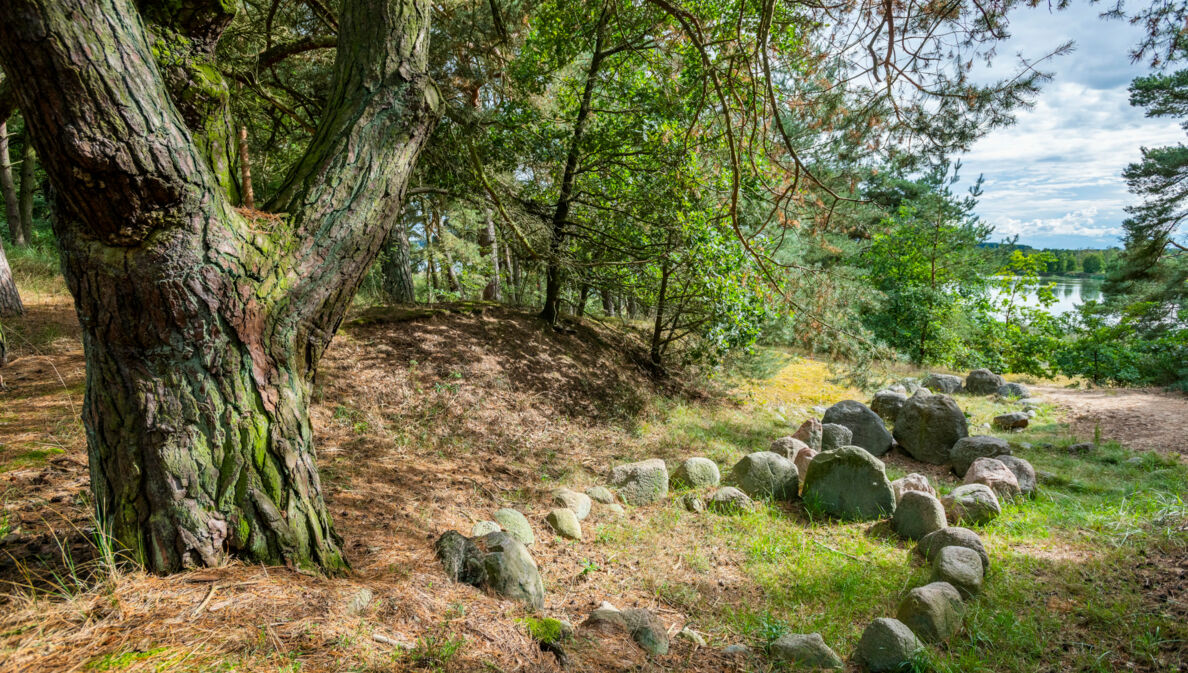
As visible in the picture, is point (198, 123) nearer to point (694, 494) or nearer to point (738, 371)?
point (694, 494)

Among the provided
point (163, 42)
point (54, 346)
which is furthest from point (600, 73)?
point (54, 346)

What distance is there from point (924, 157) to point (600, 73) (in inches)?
181

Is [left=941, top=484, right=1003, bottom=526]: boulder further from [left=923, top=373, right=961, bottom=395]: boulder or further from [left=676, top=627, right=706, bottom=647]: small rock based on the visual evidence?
[left=923, top=373, right=961, bottom=395]: boulder

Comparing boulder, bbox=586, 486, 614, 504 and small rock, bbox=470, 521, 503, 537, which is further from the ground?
small rock, bbox=470, 521, 503, 537

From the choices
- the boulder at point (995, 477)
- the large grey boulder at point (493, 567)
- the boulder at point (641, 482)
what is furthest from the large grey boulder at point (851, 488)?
the large grey boulder at point (493, 567)

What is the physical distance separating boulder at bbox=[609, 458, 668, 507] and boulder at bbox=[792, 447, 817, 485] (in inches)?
58.0

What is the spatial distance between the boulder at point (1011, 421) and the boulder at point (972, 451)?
199 cm

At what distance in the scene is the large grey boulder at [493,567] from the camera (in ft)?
8.88

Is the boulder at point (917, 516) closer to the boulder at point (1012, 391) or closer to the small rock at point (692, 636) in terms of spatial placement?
the small rock at point (692, 636)

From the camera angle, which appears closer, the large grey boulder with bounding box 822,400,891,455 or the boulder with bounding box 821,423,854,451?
the boulder with bounding box 821,423,854,451

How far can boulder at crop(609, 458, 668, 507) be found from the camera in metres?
4.79

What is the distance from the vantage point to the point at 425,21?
2486mm

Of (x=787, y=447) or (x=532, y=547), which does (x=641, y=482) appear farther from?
(x=787, y=447)

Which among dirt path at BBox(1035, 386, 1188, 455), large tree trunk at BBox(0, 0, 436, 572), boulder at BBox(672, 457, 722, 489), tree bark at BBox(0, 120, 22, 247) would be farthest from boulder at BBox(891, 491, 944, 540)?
tree bark at BBox(0, 120, 22, 247)
